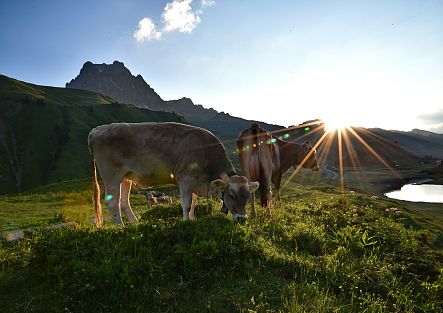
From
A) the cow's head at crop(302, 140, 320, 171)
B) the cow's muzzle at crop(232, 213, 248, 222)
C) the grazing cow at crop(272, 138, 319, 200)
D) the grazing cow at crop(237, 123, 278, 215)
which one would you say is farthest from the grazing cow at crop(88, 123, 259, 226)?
the cow's head at crop(302, 140, 320, 171)

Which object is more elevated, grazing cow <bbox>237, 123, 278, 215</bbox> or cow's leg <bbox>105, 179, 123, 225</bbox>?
grazing cow <bbox>237, 123, 278, 215</bbox>

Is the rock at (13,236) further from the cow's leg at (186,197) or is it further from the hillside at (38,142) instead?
the hillside at (38,142)

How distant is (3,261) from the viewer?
6.80 meters

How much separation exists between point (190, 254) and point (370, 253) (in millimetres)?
5420

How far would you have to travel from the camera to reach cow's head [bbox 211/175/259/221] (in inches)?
372

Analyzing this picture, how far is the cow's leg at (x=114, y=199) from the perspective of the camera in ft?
33.4

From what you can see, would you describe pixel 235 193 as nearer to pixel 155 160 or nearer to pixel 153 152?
pixel 155 160

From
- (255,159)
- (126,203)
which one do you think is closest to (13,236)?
(126,203)

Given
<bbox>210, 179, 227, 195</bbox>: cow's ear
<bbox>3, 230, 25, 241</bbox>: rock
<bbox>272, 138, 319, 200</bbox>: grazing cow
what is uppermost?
<bbox>272, 138, 319, 200</bbox>: grazing cow

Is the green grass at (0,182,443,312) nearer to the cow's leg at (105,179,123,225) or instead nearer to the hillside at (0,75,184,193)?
the cow's leg at (105,179,123,225)

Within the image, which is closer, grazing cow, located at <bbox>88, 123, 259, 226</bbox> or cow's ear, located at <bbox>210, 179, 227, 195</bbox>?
cow's ear, located at <bbox>210, 179, 227, 195</bbox>

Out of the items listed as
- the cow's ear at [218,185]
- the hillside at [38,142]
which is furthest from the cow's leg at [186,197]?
the hillside at [38,142]

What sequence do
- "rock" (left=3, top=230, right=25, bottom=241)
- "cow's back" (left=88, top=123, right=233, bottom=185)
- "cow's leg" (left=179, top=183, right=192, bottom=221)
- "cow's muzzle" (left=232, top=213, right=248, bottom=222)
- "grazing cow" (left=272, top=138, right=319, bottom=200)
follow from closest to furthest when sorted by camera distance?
"cow's muzzle" (left=232, top=213, right=248, bottom=222) → "cow's leg" (left=179, top=183, right=192, bottom=221) → "cow's back" (left=88, top=123, right=233, bottom=185) → "rock" (left=3, top=230, right=25, bottom=241) → "grazing cow" (left=272, top=138, right=319, bottom=200)

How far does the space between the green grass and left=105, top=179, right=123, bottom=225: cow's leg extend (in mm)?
2552
